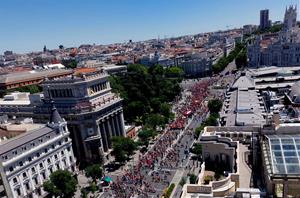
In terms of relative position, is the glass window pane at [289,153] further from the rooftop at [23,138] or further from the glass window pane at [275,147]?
the rooftop at [23,138]

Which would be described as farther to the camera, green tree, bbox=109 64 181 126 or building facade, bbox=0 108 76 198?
→ green tree, bbox=109 64 181 126

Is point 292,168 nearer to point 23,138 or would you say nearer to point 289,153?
point 289,153

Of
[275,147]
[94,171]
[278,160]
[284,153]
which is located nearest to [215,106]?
[94,171]

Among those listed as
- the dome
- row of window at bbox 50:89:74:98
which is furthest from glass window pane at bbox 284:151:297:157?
row of window at bbox 50:89:74:98

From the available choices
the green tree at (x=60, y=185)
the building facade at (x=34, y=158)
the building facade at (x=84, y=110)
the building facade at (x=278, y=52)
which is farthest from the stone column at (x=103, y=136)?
the building facade at (x=278, y=52)

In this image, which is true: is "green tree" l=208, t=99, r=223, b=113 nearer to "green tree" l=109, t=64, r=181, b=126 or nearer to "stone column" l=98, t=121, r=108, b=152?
"green tree" l=109, t=64, r=181, b=126

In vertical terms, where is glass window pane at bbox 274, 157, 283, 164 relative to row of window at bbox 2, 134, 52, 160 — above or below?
above
